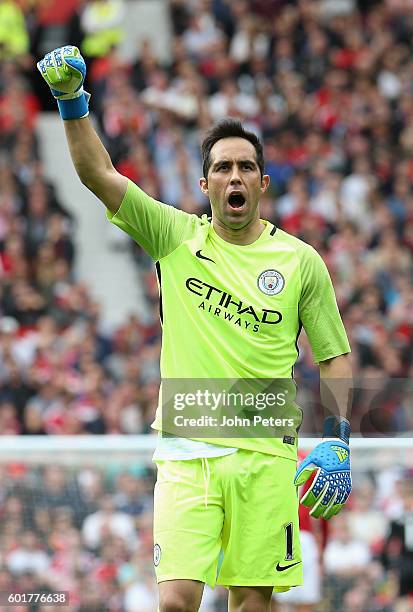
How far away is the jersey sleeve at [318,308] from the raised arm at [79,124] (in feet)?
2.89

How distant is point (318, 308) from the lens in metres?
5.91

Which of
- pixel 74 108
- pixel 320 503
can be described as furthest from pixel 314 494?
pixel 74 108

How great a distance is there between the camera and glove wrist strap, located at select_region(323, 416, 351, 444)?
586 cm

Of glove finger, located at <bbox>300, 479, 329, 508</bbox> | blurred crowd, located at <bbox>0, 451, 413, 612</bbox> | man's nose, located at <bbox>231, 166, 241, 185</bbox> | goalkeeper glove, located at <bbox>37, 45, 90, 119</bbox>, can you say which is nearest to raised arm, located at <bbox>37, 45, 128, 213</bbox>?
goalkeeper glove, located at <bbox>37, 45, 90, 119</bbox>

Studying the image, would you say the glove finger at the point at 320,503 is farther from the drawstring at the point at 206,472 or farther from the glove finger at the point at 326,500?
the drawstring at the point at 206,472

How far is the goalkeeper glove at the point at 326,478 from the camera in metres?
5.63

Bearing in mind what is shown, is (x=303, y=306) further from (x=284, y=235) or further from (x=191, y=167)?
(x=191, y=167)

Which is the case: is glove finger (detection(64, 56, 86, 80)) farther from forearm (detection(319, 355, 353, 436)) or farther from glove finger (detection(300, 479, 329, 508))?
glove finger (detection(300, 479, 329, 508))

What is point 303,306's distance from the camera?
19.4ft

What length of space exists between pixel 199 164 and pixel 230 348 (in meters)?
10.6

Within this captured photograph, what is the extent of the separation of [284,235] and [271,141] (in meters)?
10.3

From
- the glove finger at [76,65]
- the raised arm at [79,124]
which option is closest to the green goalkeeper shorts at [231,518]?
the raised arm at [79,124]

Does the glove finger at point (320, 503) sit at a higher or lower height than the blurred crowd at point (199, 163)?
lower

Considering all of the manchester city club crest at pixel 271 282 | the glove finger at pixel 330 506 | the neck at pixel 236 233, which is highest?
the neck at pixel 236 233
